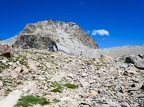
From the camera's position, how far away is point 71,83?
132 feet

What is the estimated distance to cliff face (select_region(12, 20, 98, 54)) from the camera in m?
93.7

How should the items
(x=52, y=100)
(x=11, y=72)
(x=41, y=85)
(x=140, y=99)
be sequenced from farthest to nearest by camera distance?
(x=11, y=72) < (x=41, y=85) < (x=52, y=100) < (x=140, y=99)

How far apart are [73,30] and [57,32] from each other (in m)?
9.41

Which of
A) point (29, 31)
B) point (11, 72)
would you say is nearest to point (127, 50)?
point (29, 31)

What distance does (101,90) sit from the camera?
34.1m

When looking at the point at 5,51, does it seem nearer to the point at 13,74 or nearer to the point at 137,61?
the point at 13,74

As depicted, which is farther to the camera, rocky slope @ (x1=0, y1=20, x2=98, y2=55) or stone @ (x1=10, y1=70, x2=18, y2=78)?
rocky slope @ (x1=0, y1=20, x2=98, y2=55)

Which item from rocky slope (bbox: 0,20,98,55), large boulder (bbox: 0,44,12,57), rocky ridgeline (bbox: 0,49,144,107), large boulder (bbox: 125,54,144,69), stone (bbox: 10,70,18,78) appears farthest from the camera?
rocky slope (bbox: 0,20,98,55)

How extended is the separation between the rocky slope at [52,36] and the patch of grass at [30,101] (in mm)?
59677

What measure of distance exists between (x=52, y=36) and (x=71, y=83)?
59594 millimetres

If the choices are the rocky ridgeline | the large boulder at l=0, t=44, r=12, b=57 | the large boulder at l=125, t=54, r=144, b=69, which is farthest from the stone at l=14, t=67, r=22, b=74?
the large boulder at l=125, t=54, r=144, b=69

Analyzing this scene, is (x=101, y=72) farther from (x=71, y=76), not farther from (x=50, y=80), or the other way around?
(x=50, y=80)

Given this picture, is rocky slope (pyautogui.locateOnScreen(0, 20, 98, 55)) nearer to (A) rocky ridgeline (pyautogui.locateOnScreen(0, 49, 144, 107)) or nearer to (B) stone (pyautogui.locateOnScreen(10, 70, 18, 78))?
(A) rocky ridgeline (pyautogui.locateOnScreen(0, 49, 144, 107))

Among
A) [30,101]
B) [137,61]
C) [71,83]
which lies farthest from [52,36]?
[30,101]
